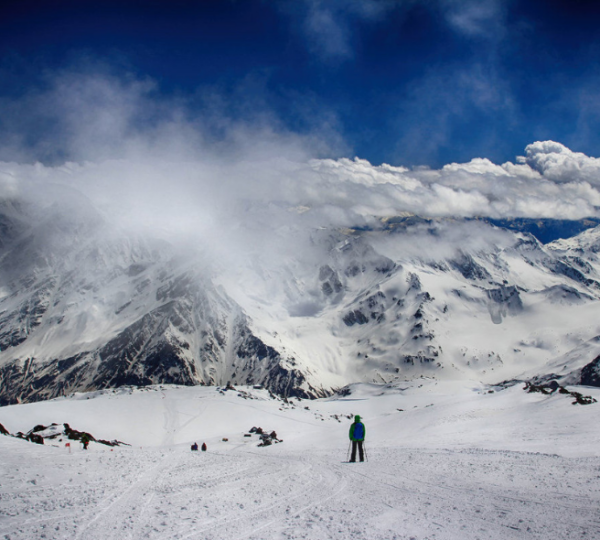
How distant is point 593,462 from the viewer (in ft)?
63.7

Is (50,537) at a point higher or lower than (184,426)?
higher

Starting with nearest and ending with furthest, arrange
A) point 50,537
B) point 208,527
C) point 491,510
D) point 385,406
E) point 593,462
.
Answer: point 50,537 < point 208,527 < point 491,510 < point 593,462 < point 385,406

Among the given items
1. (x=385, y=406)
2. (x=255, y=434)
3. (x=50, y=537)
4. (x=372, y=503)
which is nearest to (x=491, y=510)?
(x=372, y=503)

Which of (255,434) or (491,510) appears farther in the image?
(255,434)

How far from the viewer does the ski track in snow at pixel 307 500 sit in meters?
11.2

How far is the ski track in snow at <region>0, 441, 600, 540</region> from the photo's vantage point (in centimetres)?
1122

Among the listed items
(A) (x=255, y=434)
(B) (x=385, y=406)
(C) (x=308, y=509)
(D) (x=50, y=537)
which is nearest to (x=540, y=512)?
(C) (x=308, y=509)

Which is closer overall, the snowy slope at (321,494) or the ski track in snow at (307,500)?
the ski track in snow at (307,500)

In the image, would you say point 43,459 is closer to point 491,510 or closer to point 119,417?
point 491,510

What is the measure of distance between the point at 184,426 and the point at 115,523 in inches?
3520

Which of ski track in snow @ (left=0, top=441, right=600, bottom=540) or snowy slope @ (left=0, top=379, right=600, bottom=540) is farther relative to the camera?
snowy slope @ (left=0, top=379, right=600, bottom=540)

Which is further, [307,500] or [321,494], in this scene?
[321,494]

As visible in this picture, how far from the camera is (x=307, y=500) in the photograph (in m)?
14.3

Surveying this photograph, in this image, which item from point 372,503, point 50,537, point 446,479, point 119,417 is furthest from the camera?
point 119,417
